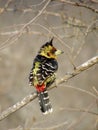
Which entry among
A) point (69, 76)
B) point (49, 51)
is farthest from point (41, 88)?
point (69, 76)

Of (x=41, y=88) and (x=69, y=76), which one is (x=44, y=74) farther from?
(x=69, y=76)

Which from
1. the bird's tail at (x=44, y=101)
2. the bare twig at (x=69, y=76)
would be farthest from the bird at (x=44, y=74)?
the bare twig at (x=69, y=76)

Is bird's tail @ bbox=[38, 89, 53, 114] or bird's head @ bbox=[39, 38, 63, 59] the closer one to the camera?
bird's tail @ bbox=[38, 89, 53, 114]

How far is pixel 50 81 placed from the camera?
6129 mm

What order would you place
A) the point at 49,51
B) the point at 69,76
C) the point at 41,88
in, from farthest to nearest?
the point at 49,51, the point at 41,88, the point at 69,76

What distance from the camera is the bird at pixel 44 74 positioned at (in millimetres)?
6156

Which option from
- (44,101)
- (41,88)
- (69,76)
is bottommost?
(44,101)

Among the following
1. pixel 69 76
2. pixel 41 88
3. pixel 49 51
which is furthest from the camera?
pixel 49 51

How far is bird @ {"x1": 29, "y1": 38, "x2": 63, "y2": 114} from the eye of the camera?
20.2 feet

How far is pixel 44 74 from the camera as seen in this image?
6250mm

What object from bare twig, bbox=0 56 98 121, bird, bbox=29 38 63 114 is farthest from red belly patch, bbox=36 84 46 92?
bare twig, bbox=0 56 98 121

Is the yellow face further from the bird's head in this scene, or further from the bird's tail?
the bird's tail

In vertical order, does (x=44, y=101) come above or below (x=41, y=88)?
below

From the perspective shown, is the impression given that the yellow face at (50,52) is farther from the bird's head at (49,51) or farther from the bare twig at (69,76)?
the bare twig at (69,76)
